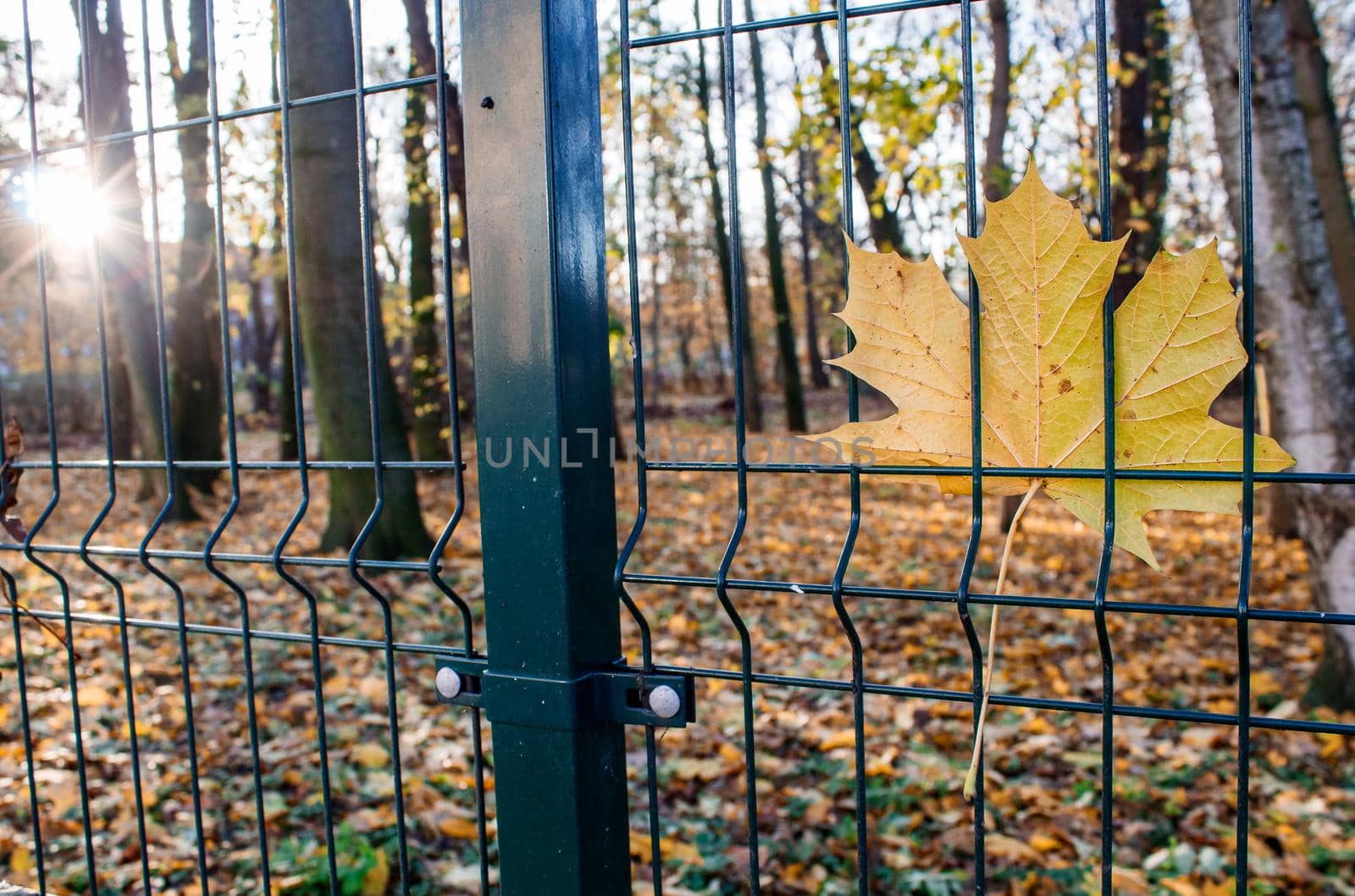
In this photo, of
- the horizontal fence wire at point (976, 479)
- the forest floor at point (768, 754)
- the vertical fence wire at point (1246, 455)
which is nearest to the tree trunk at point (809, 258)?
the forest floor at point (768, 754)

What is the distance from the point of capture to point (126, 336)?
871 centimetres

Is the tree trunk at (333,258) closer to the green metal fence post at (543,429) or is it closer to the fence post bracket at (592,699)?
the green metal fence post at (543,429)

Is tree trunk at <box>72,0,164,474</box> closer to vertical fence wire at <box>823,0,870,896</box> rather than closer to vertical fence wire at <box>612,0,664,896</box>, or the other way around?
vertical fence wire at <box>612,0,664,896</box>

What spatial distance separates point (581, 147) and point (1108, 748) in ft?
3.58

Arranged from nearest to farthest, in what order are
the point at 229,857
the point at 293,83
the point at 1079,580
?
the point at 229,857 < the point at 293,83 < the point at 1079,580

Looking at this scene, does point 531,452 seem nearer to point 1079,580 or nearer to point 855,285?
point 855,285

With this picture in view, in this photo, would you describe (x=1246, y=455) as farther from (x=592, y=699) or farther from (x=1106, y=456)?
(x=592, y=699)

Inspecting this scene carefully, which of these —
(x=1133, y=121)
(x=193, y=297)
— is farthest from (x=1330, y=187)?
(x=193, y=297)

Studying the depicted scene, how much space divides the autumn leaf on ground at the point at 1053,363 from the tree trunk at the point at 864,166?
19.6 feet

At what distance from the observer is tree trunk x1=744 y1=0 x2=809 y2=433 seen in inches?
618

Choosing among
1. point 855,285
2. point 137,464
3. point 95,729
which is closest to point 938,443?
point 855,285

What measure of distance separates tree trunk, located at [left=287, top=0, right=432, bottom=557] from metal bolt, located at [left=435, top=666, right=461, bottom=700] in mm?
4759

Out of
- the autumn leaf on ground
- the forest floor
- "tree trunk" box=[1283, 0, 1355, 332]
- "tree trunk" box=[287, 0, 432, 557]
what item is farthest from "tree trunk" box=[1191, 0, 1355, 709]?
"tree trunk" box=[287, 0, 432, 557]

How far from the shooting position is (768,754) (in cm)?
387
